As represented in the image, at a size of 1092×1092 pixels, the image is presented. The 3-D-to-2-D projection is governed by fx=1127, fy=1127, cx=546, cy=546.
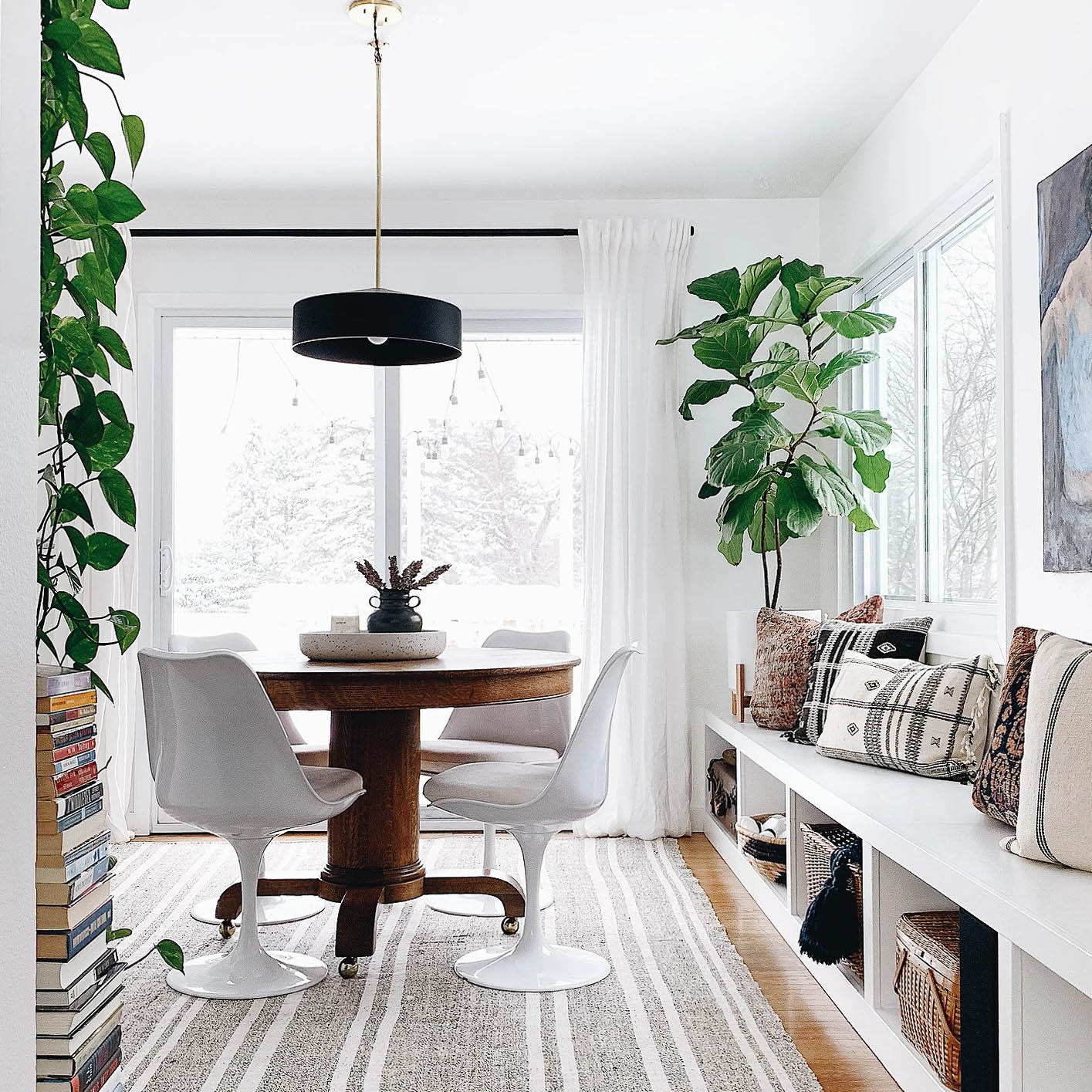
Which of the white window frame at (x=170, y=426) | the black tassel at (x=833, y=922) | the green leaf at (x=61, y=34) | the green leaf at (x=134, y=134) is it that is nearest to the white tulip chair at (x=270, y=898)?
the white window frame at (x=170, y=426)

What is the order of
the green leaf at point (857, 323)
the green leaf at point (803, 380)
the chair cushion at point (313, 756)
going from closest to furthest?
1. the chair cushion at point (313, 756)
2. the green leaf at point (857, 323)
3. the green leaf at point (803, 380)

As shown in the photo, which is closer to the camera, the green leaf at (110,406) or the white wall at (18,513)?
the white wall at (18,513)

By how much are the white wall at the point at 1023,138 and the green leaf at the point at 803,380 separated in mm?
613

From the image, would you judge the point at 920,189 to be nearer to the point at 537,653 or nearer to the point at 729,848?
the point at 537,653

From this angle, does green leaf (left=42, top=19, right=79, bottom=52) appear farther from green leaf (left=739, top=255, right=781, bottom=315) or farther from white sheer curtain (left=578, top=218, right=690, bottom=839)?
white sheer curtain (left=578, top=218, right=690, bottom=839)

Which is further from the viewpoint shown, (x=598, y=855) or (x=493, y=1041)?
(x=598, y=855)

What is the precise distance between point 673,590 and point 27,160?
3.73 m

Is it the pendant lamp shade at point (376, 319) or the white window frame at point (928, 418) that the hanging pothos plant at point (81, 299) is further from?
the white window frame at point (928, 418)

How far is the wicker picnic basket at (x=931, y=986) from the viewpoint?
6.59ft

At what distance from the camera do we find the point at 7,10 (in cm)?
105

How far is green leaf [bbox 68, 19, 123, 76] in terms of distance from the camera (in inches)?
50.3

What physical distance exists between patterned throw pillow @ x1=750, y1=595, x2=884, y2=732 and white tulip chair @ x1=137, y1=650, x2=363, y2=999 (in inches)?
65.2

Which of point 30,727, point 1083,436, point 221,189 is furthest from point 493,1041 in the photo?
point 221,189

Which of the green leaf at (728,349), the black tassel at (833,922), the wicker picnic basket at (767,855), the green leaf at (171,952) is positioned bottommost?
the wicker picnic basket at (767,855)
